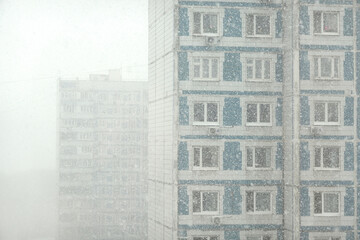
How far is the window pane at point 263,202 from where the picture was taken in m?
32.6

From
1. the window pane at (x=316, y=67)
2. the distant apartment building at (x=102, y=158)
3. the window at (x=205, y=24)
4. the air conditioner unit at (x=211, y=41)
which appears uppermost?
the window at (x=205, y=24)

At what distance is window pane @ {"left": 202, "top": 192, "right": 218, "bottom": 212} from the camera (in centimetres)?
3197

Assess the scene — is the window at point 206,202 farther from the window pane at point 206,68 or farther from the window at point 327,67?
the window at point 327,67

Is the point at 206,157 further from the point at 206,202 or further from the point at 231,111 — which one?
the point at 231,111

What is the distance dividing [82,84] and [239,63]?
229 ft

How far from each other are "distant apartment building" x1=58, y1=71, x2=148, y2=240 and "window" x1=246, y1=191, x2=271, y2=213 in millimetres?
68273

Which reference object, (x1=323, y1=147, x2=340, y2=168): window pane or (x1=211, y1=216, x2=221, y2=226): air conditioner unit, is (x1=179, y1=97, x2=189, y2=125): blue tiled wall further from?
(x1=323, y1=147, x2=340, y2=168): window pane

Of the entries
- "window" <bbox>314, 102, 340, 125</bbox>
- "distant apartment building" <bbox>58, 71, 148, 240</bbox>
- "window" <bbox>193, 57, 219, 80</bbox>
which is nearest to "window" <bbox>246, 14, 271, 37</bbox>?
"window" <bbox>193, 57, 219, 80</bbox>

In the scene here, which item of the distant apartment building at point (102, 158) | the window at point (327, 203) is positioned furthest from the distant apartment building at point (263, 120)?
the distant apartment building at point (102, 158)

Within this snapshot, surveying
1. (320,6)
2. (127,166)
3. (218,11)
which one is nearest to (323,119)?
(320,6)

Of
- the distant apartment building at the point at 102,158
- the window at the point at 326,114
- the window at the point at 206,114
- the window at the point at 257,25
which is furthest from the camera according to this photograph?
the distant apartment building at the point at 102,158

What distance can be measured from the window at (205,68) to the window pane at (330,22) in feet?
20.3

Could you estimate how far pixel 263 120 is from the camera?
32.7 metres

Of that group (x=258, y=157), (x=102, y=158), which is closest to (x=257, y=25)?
(x=258, y=157)
